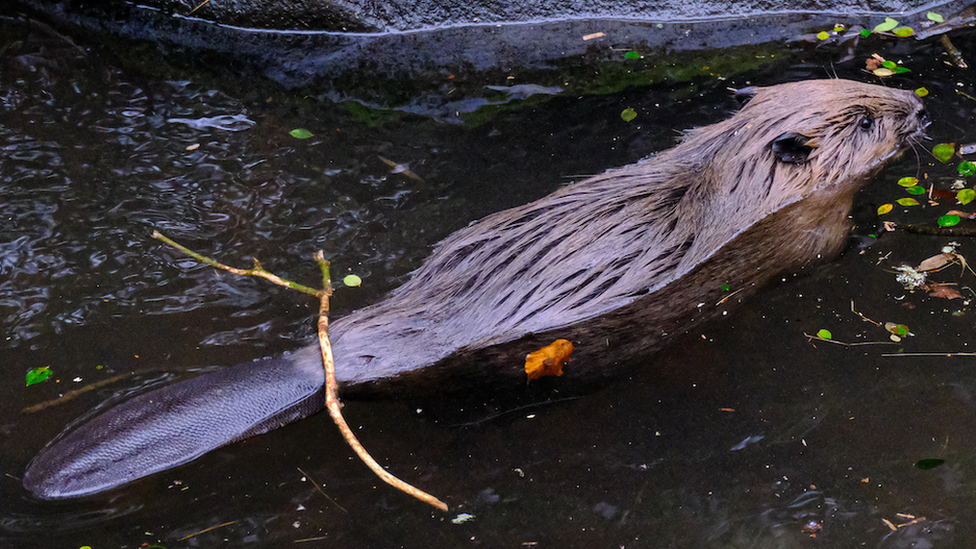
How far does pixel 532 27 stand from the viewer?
3854 millimetres

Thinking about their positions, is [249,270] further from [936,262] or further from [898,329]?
[936,262]

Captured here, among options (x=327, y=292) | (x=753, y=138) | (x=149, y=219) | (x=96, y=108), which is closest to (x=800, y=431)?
(x=753, y=138)

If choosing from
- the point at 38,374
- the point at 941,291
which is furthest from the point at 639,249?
the point at 38,374

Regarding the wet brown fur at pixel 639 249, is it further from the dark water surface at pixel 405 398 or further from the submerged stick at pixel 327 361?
the dark water surface at pixel 405 398

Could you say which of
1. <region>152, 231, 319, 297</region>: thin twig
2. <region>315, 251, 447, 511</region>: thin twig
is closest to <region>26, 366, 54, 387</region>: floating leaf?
<region>152, 231, 319, 297</region>: thin twig

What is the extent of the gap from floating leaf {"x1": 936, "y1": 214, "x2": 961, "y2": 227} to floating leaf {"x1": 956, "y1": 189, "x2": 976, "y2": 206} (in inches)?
4.2

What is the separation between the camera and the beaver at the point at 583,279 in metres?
1.89

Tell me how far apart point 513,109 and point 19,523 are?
2.46m

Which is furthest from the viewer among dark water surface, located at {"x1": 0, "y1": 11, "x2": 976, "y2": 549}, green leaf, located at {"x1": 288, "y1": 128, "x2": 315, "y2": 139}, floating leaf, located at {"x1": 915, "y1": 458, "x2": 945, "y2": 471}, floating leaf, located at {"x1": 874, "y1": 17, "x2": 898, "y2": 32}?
floating leaf, located at {"x1": 874, "y1": 17, "x2": 898, "y2": 32}

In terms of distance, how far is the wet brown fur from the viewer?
7.11ft

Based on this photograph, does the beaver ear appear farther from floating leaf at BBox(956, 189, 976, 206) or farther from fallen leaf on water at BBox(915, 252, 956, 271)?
floating leaf at BBox(956, 189, 976, 206)

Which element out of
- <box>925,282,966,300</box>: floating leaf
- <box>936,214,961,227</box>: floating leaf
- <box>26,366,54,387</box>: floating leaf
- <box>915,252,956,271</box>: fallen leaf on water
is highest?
<box>936,214,961,227</box>: floating leaf

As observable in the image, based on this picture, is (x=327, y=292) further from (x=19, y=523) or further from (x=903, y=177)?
(x=903, y=177)

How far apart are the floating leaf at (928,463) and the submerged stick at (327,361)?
1407 millimetres
